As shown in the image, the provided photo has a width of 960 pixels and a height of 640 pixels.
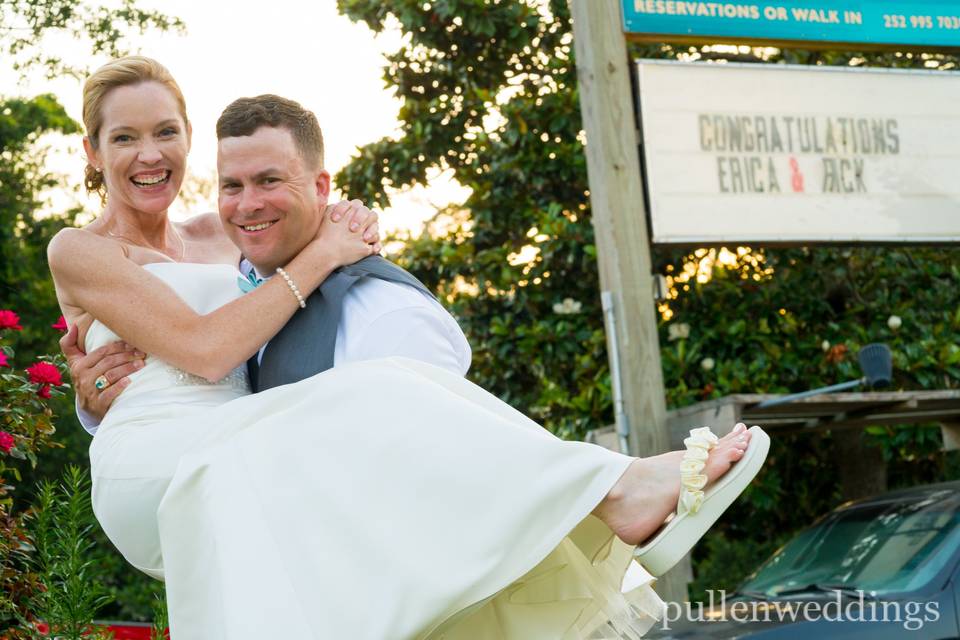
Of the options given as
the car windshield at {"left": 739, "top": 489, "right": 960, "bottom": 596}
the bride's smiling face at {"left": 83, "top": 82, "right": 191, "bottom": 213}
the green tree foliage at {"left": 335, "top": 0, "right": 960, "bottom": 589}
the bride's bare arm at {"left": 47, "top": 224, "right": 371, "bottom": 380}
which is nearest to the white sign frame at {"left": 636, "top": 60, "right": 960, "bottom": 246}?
the green tree foliage at {"left": 335, "top": 0, "right": 960, "bottom": 589}

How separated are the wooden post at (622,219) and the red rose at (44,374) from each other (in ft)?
10.5

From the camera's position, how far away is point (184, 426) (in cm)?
279

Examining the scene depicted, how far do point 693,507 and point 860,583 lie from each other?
337 centimetres

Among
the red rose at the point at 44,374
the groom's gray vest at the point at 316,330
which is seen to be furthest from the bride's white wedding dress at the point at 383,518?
the red rose at the point at 44,374

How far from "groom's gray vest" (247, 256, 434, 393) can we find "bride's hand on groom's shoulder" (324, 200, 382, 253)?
3.2 inches

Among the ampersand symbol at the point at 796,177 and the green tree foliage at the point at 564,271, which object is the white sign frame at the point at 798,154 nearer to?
the ampersand symbol at the point at 796,177

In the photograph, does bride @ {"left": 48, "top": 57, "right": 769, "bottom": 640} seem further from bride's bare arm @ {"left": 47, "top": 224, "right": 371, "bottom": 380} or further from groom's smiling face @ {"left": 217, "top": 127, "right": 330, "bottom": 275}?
groom's smiling face @ {"left": 217, "top": 127, "right": 330, "bottom": 275}

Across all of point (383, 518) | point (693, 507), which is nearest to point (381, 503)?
point (383, 518)

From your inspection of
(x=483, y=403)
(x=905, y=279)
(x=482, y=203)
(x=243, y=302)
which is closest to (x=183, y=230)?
(x=243, y=302)

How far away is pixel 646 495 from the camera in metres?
2.48

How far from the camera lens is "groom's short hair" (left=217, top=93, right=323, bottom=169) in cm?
297

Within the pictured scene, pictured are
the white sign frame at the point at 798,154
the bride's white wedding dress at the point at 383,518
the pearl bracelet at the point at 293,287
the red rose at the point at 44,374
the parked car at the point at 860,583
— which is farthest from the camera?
the white sign frame at the point at 798,154

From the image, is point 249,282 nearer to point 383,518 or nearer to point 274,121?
point 274,121

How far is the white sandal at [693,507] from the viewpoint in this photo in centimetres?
245
